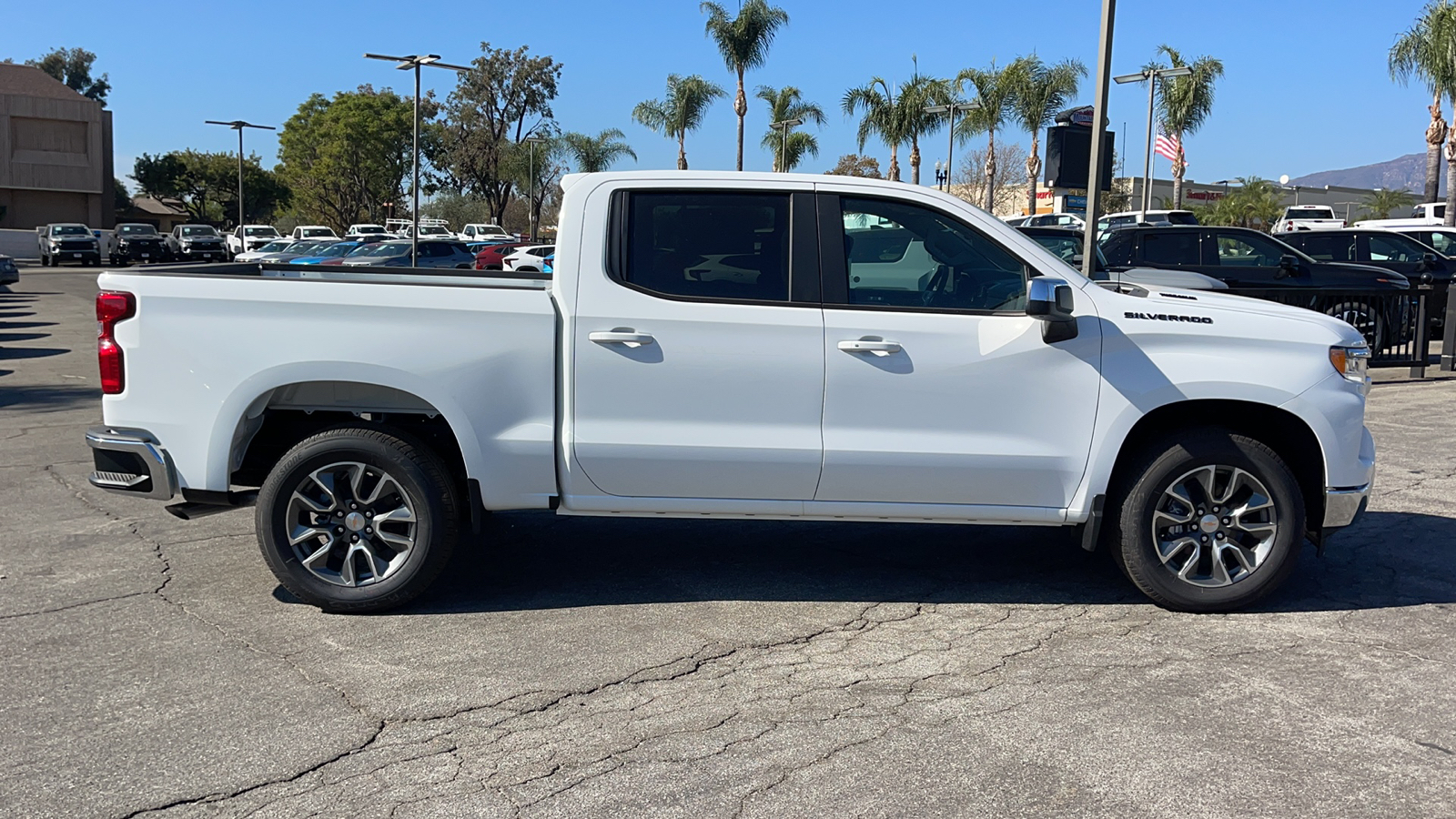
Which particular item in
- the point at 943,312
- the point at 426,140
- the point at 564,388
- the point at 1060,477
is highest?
the point at 426,140

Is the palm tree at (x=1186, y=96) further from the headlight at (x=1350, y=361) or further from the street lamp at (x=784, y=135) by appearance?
the headlight at (x=1350, y=361)

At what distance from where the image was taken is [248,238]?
51.9 metres

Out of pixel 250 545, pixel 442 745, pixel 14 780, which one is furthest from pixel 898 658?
pixel 250 545

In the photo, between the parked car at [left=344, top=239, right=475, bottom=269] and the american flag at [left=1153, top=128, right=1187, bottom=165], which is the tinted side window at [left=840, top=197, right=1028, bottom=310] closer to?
the parked car at [left=344, top=239, right=475, bottom=269]

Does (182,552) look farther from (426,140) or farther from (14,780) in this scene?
(426,140)

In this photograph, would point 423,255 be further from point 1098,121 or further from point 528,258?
point 1098,121

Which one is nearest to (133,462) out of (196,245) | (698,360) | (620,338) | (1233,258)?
(620,338)

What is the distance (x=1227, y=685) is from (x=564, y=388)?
9.51ft

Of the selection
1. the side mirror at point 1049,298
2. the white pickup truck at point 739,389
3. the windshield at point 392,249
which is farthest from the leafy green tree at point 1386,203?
the side mirror at point 1049,298

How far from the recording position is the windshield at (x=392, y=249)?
32094mm

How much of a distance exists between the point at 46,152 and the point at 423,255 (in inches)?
1915

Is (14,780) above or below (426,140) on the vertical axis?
below

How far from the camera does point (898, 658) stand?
479 centimetres

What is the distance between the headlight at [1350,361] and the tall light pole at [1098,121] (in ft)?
23.0
